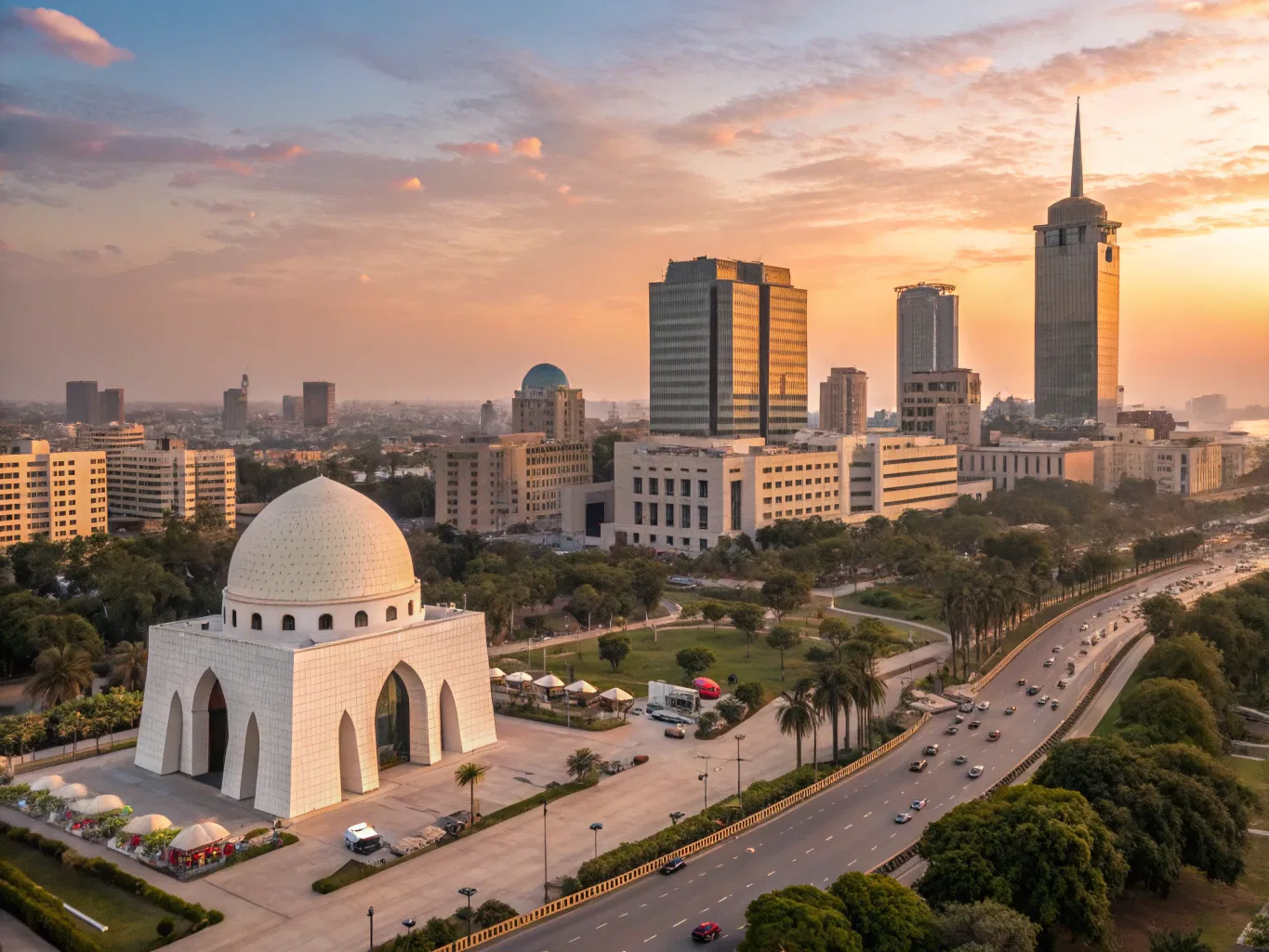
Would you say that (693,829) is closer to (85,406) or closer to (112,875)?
(112,875)

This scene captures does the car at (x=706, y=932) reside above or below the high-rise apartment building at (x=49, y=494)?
below

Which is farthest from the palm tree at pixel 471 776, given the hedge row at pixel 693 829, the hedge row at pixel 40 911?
the hedge row at pixel 40 911

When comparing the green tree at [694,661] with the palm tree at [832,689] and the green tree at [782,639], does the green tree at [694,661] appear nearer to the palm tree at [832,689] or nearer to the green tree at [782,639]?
the green tree at [782,639]

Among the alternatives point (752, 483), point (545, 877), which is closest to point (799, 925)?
point (545, 877)

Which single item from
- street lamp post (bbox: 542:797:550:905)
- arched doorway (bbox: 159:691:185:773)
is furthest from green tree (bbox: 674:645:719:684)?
arched doorway (bbox: 159:691:185:773)

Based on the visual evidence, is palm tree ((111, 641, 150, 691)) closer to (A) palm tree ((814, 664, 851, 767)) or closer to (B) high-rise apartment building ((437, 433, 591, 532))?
(A) palm tree ((814, 664, 851, 767))

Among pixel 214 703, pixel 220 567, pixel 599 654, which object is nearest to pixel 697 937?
pixel 214 703

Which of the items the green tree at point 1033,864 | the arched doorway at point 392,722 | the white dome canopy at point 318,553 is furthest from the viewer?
the arched doorway at point 392,722
